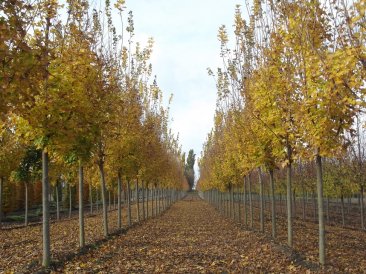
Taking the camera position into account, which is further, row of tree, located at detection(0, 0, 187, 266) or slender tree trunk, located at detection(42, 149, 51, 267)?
slender tree trunk, located at detection(42, 149, 51, 267)

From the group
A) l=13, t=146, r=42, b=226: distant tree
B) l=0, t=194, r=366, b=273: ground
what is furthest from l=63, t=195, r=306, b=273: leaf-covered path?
l=13, t=146, r=42, b=226: distant tree

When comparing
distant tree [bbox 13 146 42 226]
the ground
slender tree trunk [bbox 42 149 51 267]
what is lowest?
the ground

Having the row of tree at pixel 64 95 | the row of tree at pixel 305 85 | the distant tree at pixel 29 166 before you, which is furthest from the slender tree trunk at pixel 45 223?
the distant tree at pixel 29 166

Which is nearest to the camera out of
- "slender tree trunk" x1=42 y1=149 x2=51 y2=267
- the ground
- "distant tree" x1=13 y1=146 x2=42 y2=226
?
the ground

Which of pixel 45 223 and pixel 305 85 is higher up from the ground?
pixel 305 85

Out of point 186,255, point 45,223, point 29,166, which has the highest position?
point 29,166

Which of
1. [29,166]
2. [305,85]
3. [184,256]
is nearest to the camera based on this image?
[305,85]

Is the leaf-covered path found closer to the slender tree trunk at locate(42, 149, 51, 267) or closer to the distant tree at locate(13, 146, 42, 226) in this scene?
the slender tree trunk at locate(42, 149, 51, 267)

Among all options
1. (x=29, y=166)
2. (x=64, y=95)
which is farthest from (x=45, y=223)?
(x=29, y=166)

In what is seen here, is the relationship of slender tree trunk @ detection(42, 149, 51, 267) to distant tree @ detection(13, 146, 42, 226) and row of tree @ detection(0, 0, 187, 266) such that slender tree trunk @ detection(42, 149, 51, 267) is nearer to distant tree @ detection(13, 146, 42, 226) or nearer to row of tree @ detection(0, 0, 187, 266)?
row of tree @ detection(0, 0, 187, 266)

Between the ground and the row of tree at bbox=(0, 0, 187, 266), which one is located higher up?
the row of tree at bbox=(0, 0, 187, 266)

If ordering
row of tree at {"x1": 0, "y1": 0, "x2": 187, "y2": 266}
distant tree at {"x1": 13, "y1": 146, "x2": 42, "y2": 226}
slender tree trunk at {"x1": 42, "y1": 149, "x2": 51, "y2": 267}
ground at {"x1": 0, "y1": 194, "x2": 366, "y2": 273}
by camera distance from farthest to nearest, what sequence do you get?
distant tree at {"x1": 13, "y1": 146, "x2": 42, "y2": 226} → slender tree trunk at {"x1": 42, "y1": 149, "x2": 51, "y2": 267} → ground at {"x1": 0, "y1": 194, "x2": 366, "y2": 273} → row of tree at {"x1": 0, "y1": 0, "x2": 187, "y2": 266}

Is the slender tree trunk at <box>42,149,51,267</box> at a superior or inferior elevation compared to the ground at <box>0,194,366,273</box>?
superior

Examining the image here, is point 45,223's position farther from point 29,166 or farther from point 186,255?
point 29,166
